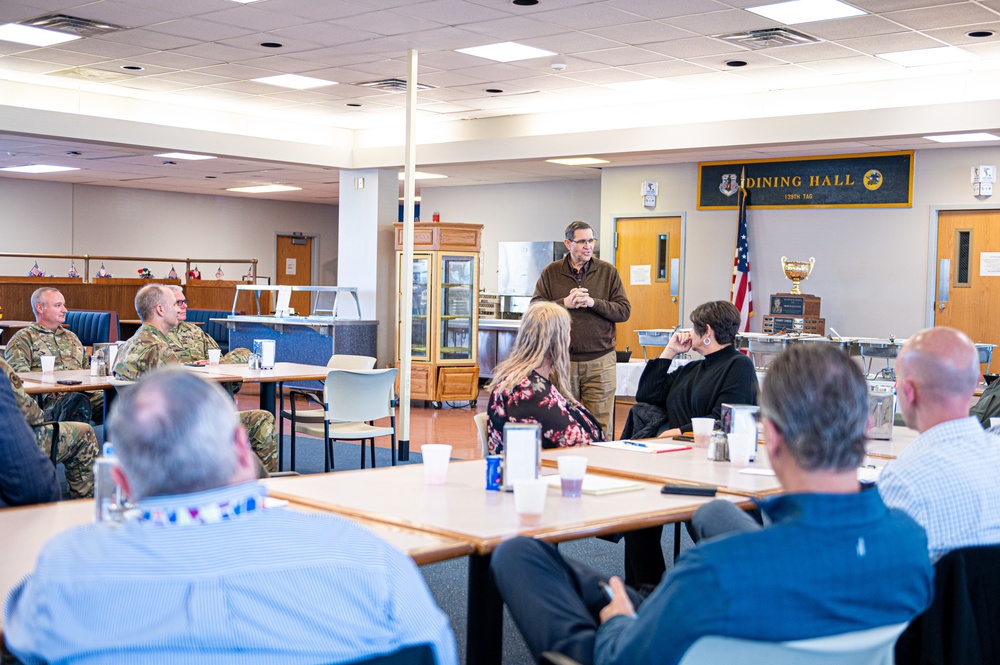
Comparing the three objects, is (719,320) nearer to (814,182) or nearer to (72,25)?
(72,25)

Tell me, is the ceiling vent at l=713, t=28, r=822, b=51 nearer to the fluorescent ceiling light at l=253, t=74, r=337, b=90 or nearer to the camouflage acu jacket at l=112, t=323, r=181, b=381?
the fluorescent ceiling light at l=253, t=74, r=337, b=90

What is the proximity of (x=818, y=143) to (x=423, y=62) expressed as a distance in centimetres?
360

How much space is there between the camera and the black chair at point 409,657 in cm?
159

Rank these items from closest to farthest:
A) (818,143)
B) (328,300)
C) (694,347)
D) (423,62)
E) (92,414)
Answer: (694,347) < (92,414) < (423,62) < (818,143) < (328,300)

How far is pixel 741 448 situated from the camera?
11.6 ft

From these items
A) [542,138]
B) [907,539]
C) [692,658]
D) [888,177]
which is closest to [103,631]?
[692,658]

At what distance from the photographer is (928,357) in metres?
2.48

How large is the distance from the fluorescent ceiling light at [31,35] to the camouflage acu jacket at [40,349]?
7.44 ft

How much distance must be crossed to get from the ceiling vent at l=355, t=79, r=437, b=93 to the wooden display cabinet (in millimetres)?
1736

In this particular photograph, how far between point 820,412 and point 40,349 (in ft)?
21.2

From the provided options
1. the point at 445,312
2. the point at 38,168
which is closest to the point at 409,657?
the point at 445,312

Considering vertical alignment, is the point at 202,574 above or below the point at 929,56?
below

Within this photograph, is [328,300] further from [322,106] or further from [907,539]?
[907,539]

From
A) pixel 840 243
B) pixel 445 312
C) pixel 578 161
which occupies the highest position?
pixel 578 161
